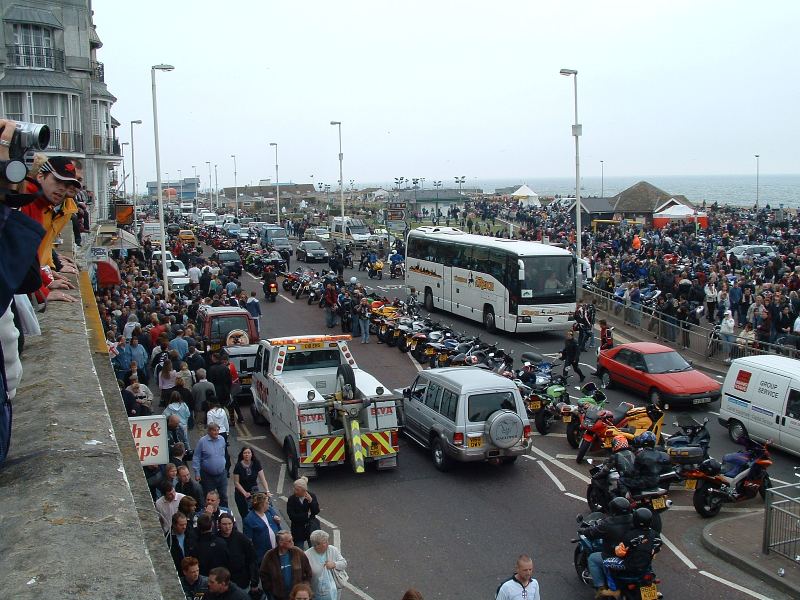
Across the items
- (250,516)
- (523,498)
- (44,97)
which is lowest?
(523,498)

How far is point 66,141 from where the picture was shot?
39000 mm

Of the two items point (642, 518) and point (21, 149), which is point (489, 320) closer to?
point (642, 518)

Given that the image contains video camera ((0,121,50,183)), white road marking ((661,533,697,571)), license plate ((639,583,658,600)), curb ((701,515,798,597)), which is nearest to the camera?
video camera ((0,121,50,183))

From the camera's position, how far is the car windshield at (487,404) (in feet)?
46.9

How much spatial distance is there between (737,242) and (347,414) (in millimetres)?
41103

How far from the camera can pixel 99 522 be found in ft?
13.0

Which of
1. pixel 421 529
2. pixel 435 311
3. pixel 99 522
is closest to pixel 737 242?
pixel 435 311

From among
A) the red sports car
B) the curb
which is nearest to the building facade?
the red sports car

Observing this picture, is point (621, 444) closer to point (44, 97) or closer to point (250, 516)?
point (250, 516)

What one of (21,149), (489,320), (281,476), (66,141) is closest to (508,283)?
(489,320)

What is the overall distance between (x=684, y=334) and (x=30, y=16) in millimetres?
30560

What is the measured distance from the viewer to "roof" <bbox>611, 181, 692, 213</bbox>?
63.4 meters

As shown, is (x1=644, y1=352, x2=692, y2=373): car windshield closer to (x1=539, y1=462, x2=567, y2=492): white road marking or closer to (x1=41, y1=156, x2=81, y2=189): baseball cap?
(x1=539, y1=462, x2=567, y2=492): white road marking

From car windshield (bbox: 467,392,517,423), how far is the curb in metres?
3.76
